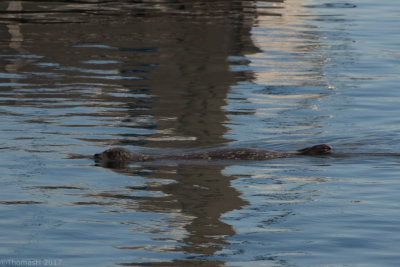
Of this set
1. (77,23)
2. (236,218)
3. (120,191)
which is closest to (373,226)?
(236,218)

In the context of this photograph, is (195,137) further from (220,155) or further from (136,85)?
(136,85)

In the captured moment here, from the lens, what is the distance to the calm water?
30.2 ft

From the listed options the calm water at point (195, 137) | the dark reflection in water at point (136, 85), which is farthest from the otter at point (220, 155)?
the dark reflection in water at point (136, 85)

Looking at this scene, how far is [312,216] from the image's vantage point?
9.98 meters

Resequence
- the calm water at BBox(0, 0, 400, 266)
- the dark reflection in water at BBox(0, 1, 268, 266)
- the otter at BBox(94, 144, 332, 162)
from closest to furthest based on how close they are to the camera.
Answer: the calm water at BBox(0, 0, 400, 266) → the dark reflection in water at BBox(0, 1, 268, 266) → the otter at BBox(94, 144, 332, 162)

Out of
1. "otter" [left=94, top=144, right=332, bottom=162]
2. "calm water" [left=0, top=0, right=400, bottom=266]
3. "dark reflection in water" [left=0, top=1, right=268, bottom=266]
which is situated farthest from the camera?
"otter" [left=94, top=144, right=332, bottom=162]

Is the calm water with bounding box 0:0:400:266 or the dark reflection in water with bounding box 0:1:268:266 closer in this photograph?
the calm water with bounding box 0:0:400:266

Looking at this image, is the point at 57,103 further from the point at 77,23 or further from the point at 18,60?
the point at 77,23

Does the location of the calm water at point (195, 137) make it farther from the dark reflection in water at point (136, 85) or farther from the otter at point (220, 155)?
the otter at point (220, 155)

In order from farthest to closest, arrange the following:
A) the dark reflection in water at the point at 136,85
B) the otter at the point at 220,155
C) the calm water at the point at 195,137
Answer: the otter at the point at 220,155 → the dark reflection in water at the point at 136,85 → the calm water at the point at 195,137

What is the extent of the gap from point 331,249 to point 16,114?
7629 mm

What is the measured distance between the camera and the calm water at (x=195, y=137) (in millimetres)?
9219

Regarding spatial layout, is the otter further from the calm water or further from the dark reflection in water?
the dark reflection in water

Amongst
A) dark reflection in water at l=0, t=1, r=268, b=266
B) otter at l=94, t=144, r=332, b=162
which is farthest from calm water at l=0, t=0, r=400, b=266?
otter at l=94, t=144, r=332, b=162
